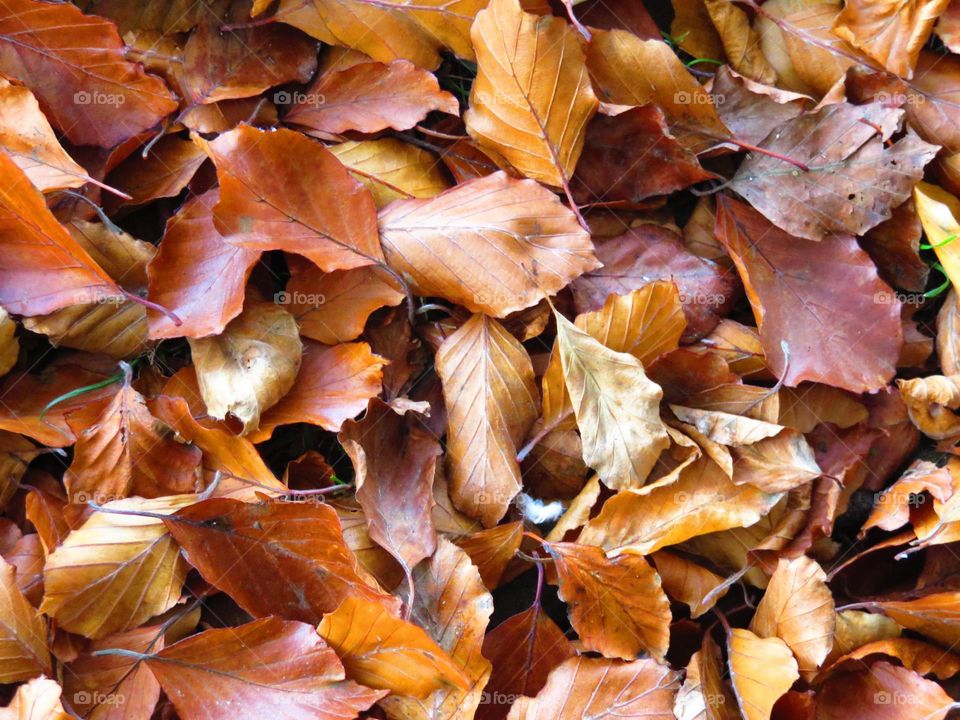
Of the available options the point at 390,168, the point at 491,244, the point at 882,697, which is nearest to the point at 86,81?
the point at 390,168

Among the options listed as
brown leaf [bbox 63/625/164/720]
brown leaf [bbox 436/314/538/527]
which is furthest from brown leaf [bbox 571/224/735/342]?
brown leaf [bbox 63/625/164/720]

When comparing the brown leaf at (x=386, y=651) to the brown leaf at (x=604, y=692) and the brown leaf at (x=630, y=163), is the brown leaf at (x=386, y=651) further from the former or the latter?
the brown leaf at (x=630, y=163)

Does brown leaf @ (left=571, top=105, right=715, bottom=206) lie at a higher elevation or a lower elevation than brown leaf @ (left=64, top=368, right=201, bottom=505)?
higher

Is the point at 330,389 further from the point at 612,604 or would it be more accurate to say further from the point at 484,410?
the point at 612,604

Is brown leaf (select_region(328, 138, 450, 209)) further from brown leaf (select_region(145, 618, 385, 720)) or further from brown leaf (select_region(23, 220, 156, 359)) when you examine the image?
brown leaf (select_region(145, 618, 385, 720))

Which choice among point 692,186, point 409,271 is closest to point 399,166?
point 409,271

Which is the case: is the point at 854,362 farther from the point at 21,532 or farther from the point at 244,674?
the point at 21,532
